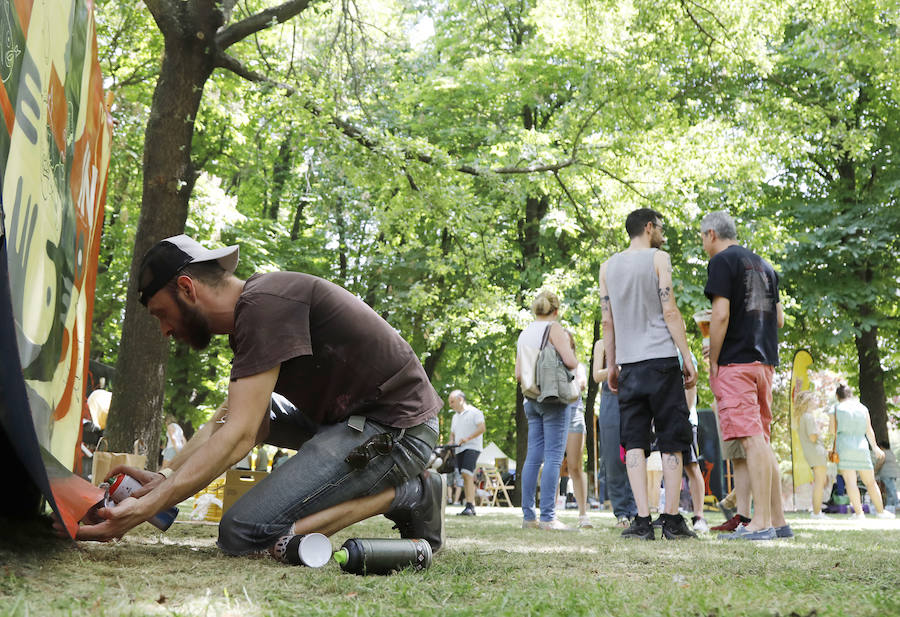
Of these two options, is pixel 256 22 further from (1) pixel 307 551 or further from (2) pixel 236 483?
(1) pixel 307 551

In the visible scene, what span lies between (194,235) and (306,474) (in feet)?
43.4

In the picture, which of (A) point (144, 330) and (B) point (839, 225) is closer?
(A) point (144, 330)

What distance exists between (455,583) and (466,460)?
368 inches

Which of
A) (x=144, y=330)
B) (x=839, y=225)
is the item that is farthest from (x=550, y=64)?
(x=144, y=330)

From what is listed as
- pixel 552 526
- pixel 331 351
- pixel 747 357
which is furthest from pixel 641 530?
pixel 331 351

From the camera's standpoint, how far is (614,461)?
7.85m

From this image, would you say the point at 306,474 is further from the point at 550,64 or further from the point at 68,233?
the point at 550,64

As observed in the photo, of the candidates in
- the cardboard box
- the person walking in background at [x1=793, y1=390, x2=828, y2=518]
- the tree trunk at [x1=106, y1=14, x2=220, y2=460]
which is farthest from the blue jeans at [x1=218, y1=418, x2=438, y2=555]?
the person walking in background at [x1=793, y1=390, x2=828, y2=518]

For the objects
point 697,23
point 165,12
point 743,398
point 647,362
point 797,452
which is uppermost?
point 697,23

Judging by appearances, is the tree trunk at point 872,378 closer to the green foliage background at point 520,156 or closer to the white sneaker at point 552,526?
the green foliage background at point 520,156

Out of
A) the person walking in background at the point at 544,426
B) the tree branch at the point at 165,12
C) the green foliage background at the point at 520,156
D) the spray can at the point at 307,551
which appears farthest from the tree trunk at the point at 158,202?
the spray can at the point at 307,551

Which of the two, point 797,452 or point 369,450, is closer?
point 369,450

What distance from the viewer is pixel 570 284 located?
16.6 m

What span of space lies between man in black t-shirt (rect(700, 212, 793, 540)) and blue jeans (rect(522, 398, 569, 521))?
1.48 metres
